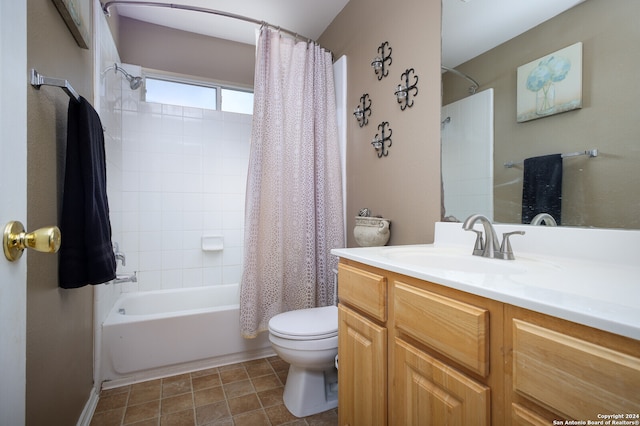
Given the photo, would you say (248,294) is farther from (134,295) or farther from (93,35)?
(93,35)

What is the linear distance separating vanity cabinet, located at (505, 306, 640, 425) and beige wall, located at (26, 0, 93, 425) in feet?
4.26

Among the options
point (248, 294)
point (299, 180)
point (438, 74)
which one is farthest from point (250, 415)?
point (438, 74)

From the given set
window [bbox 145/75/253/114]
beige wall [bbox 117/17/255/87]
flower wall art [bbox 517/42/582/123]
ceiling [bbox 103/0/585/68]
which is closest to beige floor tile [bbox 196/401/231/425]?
flower wall art [bbox 517/42/582/123]

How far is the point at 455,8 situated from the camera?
136 cm

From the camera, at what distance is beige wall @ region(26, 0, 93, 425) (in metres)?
0.91

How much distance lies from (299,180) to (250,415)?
4.60 ft

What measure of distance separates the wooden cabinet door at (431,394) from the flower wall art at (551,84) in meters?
0.92

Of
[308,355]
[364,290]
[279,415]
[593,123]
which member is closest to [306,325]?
[308,355]

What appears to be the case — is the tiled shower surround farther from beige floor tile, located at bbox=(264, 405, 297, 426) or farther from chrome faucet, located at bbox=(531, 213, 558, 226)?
chrome faucet, located at bbox=(531, 213, 558, 226)

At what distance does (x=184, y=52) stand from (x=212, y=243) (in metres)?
1.69

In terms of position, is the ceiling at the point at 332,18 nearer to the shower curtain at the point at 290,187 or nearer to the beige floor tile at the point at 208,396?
the shower curtain at the point at 290,187

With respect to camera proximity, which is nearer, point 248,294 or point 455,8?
point 455,8

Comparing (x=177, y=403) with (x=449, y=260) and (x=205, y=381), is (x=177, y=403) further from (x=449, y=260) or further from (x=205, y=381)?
(x=449, y=260)

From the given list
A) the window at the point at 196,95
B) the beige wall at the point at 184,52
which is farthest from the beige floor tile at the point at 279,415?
the beige wall at the point at 184,52
